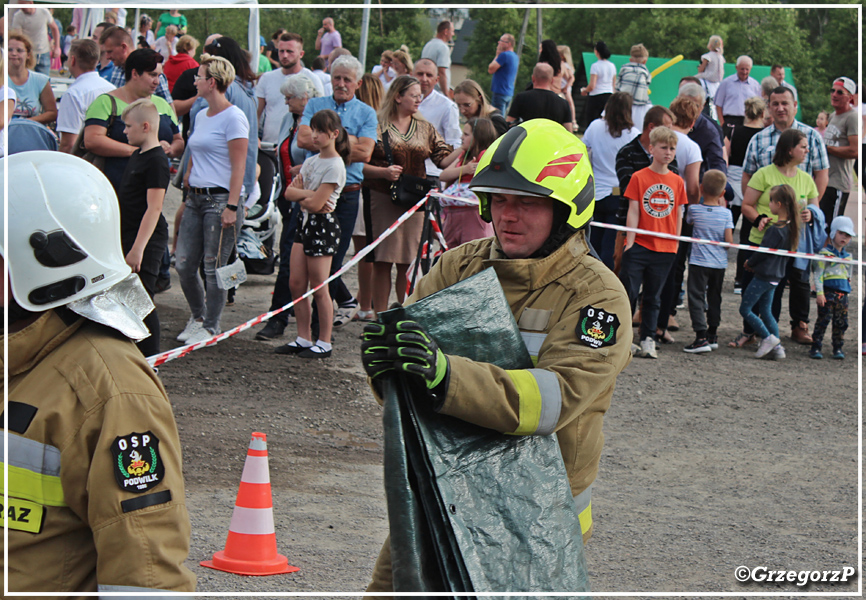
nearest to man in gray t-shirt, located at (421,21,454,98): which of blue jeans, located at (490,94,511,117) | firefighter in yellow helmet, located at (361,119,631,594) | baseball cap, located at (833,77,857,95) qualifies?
blue jeans, located at (490,94,511,117)

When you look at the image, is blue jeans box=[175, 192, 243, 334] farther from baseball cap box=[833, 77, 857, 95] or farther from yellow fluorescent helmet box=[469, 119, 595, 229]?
baseball cap box=[833, 77, 857, 95]

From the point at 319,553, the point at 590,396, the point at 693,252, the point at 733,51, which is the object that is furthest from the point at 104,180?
the point at 733,51

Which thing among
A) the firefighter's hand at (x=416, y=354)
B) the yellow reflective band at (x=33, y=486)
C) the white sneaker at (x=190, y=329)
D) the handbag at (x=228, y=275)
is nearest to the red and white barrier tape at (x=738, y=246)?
the handbag at (x=228, y=275)

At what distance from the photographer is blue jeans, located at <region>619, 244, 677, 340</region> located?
862 centimetres

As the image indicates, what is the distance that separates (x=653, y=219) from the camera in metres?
8.57

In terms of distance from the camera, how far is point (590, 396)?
2.45m

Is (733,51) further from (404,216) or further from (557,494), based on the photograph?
(557,494)

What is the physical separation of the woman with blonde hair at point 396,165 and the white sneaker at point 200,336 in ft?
5.16

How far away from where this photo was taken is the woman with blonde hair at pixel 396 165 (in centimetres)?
844

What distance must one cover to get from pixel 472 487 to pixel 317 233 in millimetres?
5605

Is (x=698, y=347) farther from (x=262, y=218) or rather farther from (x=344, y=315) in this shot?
(x=262, y=218)

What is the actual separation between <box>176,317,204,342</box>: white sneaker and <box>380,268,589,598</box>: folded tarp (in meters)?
6.03

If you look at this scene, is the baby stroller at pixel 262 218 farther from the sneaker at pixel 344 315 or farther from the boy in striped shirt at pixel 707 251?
the boy in striped shirt at pixel 707 251

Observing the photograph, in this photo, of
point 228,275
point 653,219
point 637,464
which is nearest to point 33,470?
point 637,464
